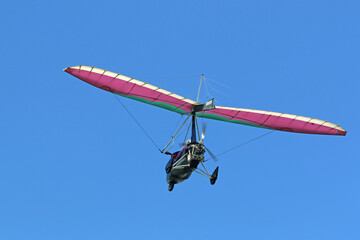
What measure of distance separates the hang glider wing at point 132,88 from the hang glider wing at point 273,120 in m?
1.84

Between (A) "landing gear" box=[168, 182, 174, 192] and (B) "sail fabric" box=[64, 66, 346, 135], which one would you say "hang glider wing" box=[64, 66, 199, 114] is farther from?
(A) "landing gear" box=[168, 182, 174, 192]

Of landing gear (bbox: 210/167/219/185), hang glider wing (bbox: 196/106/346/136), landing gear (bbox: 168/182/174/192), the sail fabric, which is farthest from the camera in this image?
hang glider wing (bbox: 196/106/346/136)

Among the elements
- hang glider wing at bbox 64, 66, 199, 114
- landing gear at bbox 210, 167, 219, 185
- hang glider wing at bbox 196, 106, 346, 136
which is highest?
hang glider wing at bbox 196, 106, 346, 136

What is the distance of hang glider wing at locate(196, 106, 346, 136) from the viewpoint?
38.8m

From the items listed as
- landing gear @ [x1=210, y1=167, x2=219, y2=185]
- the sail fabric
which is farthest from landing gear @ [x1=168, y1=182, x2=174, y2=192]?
the sail fabric

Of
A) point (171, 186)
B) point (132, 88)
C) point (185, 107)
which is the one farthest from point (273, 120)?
point (132, 88)

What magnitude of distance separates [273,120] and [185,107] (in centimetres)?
488

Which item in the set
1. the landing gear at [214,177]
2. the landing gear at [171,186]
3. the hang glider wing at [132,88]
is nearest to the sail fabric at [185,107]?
the hang glider wing at [132,88]

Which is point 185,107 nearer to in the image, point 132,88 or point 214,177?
point 132,88

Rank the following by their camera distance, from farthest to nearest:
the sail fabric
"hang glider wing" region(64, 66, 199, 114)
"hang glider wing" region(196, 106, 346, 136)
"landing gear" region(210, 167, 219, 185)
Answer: "hang glider wing" region(196, 106, 346, 136) → "landing gear" region(210, 167, 219, 185) → the sail fabric → "hang glider wing" region(64, 66, 199, 114)

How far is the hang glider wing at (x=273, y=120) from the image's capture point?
38812 mm

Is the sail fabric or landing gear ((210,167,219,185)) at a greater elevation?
the sail fabric

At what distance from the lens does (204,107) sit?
36094 millimetres

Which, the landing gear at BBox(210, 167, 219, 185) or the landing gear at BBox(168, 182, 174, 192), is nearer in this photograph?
the landing gear at BBox(210, 167, 219, 185)
